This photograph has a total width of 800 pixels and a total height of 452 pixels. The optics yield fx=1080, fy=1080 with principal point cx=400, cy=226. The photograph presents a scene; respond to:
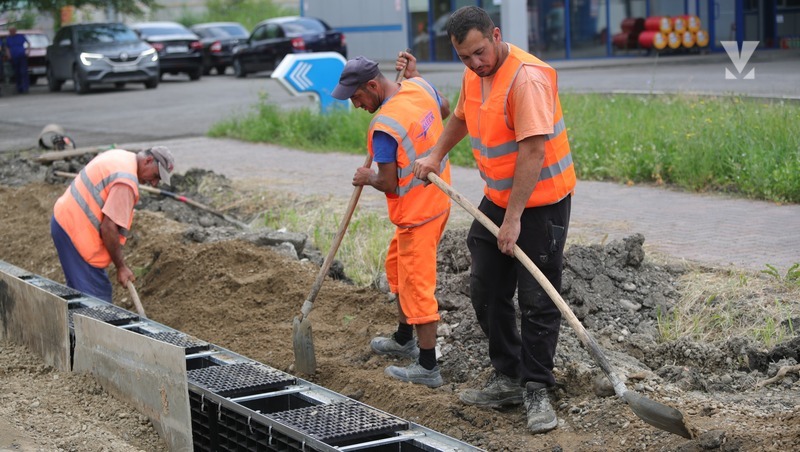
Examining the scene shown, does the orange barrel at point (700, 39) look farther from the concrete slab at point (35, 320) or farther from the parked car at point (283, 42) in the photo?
the concrete slab at point (35, 320)

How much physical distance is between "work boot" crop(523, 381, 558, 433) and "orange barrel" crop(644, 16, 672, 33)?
24810mm

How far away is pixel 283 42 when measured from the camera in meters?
29.5

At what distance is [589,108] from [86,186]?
8.31 metres

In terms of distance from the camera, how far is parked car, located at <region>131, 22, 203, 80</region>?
3122 cm

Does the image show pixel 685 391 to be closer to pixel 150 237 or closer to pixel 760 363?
pixel 760 363

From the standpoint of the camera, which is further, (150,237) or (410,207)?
(150,237)

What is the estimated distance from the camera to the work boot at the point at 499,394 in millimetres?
5492

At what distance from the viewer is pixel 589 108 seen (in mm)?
13922

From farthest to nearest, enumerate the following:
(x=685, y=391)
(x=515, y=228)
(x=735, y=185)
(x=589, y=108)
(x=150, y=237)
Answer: (x=589, y=108) → (x=735, y=185) → (x=150, y=237) → (x=685, y=391) → (x=515, y=228)

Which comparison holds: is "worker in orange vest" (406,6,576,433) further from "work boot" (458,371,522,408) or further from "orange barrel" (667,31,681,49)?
"orange barrel" (667,31,681,49)

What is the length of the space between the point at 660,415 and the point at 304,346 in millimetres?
2466

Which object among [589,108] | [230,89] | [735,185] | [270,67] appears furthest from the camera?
[270,67]

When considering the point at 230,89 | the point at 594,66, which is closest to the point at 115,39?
the point at 230,89

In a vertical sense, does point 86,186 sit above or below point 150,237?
above
